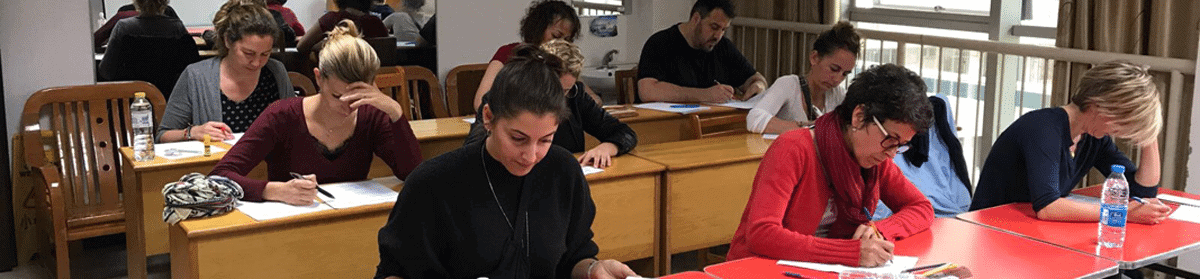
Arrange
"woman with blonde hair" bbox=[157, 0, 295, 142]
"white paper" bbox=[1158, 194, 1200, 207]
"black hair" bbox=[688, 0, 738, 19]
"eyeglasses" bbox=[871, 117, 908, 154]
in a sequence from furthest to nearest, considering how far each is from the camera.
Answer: "black hair" bbox=[688, 0, 738, 19] < "woman with blonde hair" bbox=[157, 0, 295, 142] < "white paper" bbox=[1158, 194, 1200, 207] < "eyeglasses" bbox=[871, 117, 908, 154]

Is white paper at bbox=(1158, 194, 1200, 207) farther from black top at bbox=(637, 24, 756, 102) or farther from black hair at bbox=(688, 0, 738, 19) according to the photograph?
black top at bbox=(637, 24, 756, 102)

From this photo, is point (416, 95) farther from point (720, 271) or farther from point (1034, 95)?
point (720, 271)

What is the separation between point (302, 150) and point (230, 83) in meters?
1.06

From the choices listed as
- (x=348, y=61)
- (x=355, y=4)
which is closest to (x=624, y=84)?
(x=355, y=4)

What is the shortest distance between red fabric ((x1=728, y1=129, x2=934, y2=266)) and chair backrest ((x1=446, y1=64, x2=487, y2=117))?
11.7ft

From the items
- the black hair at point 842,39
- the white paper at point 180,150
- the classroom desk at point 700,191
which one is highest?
the black hair at point 842,39

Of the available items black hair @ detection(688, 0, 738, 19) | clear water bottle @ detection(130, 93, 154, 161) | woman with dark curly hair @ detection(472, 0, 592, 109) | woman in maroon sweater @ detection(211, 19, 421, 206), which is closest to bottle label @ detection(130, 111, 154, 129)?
clear water bottle @ detection(130, 93, 154, 161)

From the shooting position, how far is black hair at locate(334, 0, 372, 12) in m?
6.11

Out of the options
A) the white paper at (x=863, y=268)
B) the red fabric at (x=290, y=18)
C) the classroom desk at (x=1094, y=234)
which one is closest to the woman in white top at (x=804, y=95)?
the classroom desk at (x=1094, y=234)

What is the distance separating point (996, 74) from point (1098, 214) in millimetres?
2468

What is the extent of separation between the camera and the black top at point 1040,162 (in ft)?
10.3

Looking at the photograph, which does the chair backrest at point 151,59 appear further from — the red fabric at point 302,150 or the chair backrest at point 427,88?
the red fabric at point 302,150

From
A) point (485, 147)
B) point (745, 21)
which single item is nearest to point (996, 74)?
point (745, 21)

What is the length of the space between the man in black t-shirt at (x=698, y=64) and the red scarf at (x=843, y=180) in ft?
9.19
